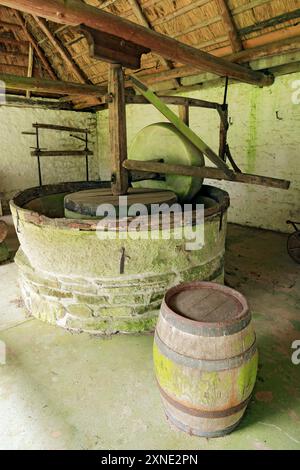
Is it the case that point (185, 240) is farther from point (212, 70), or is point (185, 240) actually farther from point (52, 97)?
point (52, 97)

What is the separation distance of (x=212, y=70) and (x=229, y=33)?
1.40 meters

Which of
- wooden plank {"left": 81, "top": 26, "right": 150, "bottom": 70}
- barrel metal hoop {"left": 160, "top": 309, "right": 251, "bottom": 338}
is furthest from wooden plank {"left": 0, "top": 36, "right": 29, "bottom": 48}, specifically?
barrel metal hoop {"left": 160, "top": 309, "right": 251, "bottom": 338}

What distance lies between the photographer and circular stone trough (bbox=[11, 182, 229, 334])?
2.57 m

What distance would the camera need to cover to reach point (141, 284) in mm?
2668

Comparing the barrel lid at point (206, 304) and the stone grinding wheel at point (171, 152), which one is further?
the stone grinding wheel at point (171, 152)

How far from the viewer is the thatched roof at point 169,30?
4344mm

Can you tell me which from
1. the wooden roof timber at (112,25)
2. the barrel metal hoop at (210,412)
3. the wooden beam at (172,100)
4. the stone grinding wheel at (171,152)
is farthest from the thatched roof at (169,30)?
the barrel metal hoop at (210,412)

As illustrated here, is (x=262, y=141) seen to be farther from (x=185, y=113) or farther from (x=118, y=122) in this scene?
(x=118, y=122)

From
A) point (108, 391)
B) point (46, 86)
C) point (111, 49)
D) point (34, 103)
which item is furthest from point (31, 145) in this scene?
point (108, 391)

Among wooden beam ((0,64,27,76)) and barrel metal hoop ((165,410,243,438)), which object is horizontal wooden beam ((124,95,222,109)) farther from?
wooden beam ((0,64,27,76))

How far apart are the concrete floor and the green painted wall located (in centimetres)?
287

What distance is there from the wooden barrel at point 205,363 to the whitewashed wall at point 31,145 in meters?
7.40

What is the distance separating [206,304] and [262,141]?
15.6ft

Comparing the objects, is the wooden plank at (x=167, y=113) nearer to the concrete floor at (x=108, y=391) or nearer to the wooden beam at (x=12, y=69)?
the concrete floor at (x=108, y=391)
